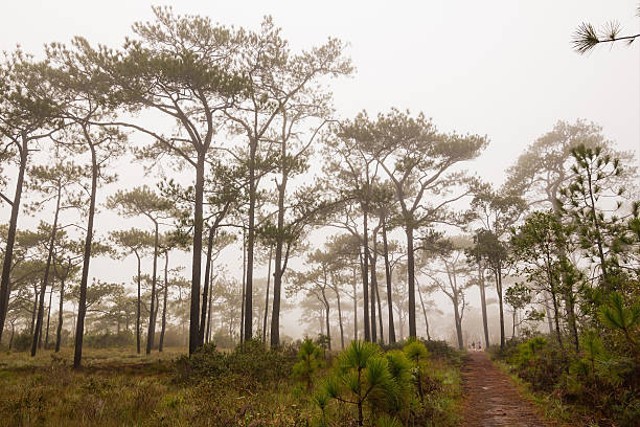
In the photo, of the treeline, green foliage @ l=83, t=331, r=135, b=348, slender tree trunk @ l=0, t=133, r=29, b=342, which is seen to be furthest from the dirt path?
green foliage @ l=83, t=331, r=135, b=348

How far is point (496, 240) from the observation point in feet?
67.2

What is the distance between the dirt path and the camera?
6.92 metres

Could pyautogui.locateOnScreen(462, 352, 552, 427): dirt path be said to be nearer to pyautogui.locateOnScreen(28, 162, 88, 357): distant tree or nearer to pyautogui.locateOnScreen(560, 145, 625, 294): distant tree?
pyautogui.locateOnScreen(560, 145, 625, 294): distant tree

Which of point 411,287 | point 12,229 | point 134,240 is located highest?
point 134,240

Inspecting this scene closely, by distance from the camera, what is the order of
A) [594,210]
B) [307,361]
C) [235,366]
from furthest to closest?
[235,366]
[307,361]
[594,210]

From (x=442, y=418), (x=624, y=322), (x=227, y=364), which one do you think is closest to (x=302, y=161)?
(x=227, y=364)

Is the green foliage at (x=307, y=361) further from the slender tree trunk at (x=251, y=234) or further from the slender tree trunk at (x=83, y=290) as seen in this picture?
the slender tree trunk at (x=83, y=290)

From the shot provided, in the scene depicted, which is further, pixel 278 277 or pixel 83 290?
pixel 278 277

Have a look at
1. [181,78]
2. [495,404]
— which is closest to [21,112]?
[181,78]

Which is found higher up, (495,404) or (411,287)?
(411,287)

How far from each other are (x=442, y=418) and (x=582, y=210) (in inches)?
224

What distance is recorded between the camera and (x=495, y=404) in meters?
8.66

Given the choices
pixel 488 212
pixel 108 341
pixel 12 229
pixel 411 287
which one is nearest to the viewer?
pixel 12 229

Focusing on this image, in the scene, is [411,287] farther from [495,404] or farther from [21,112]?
[21,112]
